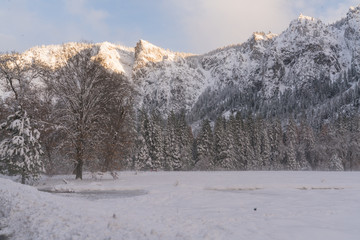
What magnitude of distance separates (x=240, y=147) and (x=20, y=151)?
53.4 m

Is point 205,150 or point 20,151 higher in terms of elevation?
point 205,150

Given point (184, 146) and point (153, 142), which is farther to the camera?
point (184, 146)

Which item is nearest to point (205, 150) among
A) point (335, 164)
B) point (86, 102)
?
point (335, 164)

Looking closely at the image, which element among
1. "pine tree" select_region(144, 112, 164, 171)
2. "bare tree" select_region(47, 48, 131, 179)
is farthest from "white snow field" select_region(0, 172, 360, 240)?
"pine tree" select_region(144, 112, 164, 171)

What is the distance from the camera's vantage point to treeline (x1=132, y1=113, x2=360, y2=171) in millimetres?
59438

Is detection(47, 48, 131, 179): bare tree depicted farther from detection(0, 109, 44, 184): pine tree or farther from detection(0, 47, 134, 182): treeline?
detection(0, 109, 44, 184): pine tree

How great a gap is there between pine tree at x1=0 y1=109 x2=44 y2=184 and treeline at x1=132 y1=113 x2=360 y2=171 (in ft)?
105

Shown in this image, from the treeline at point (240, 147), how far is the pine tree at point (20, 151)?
32026 mm

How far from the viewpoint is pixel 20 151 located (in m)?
20.8

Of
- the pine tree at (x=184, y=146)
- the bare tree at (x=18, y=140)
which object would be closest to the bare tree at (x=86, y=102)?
the bare tree at (x=18, y=140)

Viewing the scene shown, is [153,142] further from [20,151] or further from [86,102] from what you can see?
[20,151]

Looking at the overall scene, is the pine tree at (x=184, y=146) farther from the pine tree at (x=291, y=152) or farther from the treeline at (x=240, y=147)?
the pine tree at (x=291, y=152)

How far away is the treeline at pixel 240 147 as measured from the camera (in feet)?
195

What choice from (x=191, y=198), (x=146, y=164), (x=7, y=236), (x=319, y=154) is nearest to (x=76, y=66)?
(x=191, y=198)
